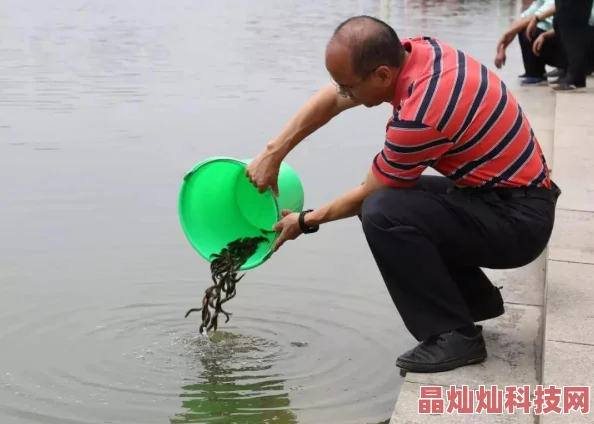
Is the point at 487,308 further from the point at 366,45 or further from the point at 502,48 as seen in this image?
the point at 502,48

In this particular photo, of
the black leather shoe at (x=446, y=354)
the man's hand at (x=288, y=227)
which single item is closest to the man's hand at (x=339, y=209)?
the man's hand at (x=288, y=227)

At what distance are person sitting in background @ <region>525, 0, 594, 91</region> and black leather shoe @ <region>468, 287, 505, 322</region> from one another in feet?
19.1

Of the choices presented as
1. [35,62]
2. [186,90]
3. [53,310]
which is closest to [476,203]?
[53,310]

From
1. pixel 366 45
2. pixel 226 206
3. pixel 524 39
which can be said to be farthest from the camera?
pixel 524 39

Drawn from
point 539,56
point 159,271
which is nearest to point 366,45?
point 159,271

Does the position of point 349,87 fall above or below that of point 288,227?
above

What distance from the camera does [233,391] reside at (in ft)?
14.5

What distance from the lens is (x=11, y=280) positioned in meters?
5.63

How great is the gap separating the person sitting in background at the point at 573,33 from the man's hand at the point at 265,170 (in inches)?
231

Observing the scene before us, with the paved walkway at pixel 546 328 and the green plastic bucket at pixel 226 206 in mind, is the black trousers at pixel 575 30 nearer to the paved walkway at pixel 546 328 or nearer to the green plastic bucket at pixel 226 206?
the paved walkway at pixel 546 328

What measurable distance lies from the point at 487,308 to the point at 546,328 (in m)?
0.33

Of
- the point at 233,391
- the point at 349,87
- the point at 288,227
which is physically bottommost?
the point at 233,391

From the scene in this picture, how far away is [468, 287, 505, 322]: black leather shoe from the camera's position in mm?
4434

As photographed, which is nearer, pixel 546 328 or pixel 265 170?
pixel 546 328
